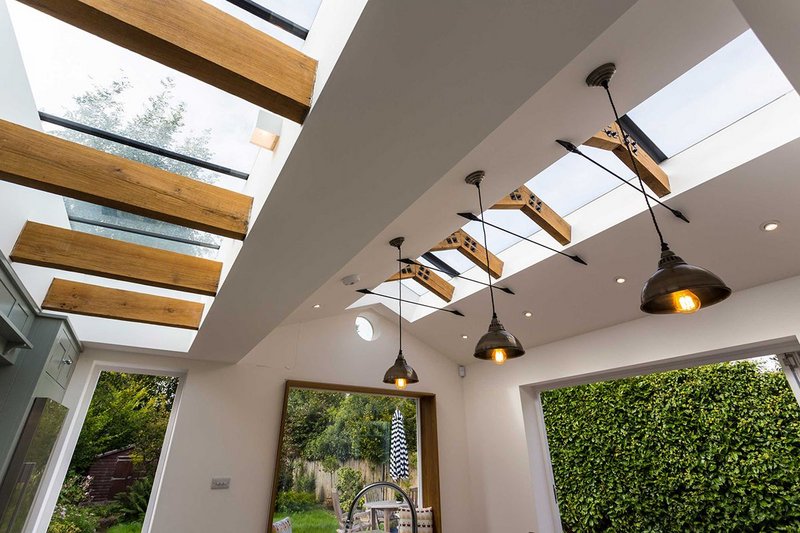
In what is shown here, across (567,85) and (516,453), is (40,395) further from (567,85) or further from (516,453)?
(516,453)

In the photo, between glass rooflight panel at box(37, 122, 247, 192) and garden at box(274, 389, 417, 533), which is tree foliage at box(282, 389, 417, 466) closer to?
garden at box(274, 389, 417, 533)

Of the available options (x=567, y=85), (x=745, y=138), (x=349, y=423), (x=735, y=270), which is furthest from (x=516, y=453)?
(x=567, y=85)

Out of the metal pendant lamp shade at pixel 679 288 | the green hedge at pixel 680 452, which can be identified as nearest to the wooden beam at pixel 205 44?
the metal pendant lamp shade at pixel 679 288

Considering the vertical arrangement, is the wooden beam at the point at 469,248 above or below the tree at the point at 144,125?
above

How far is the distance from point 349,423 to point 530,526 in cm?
240

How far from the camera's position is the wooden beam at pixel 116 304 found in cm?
274

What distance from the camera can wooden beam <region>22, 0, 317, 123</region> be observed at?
1050mm

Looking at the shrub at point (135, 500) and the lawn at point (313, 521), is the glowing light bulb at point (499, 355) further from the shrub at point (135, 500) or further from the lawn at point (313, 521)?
the shrub at point (135, 500)

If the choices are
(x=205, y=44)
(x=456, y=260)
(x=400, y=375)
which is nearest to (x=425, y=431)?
(x=456, y=260)

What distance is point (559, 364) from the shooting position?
466cm

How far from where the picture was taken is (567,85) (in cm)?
193

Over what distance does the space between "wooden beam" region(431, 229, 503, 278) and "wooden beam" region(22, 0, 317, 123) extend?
8.03ft

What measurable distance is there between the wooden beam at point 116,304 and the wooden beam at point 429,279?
1.95m

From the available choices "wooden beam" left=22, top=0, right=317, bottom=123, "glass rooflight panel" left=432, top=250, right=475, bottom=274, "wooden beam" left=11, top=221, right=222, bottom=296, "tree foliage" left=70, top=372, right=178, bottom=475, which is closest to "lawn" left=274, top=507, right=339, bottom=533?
"tree foliage" left=70, top=372, right=178, bottom=475
